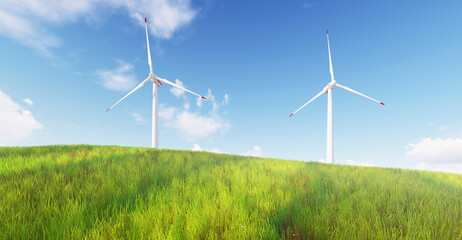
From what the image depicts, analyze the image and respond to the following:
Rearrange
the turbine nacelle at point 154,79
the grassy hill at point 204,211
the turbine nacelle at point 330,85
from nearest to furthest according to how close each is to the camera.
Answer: the grassy hill at point 204,211 < the turbine nacelle at point 330,85 < the turbine nacelle at point 154,79

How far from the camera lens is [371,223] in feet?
10.2

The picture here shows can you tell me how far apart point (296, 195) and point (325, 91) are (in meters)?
27.9

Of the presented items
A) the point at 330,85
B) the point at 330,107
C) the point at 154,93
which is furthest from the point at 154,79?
the point at 330,85

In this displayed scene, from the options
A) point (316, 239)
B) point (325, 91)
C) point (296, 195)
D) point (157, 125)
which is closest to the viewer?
point (316, 239)

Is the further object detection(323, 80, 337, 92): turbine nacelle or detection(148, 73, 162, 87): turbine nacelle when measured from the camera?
detection(148, 73, 162, 87): turbine nacelle

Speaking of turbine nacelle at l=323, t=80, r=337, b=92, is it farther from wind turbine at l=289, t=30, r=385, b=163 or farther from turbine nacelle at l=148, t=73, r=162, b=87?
turbine nacelle at l=148, t=73, r=162, b=87

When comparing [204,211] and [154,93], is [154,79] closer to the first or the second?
[154,93]

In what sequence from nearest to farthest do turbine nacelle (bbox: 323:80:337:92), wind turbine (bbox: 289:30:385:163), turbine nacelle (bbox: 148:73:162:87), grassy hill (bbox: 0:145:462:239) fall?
grassy hill (bbox: 0:145:462:239), wind turbine (bbox: 289:30:385:163), turbine nacelle (bbox: 323:80:337:92), turbine nacelle (bbox: 148:73:162:87)

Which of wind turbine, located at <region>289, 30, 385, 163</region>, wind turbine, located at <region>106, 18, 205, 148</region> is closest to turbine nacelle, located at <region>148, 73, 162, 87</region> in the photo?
wind turbine, located at <region>106, 18, 205, 148</region>

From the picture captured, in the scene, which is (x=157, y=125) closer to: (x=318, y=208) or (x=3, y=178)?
(x=3, y=178)

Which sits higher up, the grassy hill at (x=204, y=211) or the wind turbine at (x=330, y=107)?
the wind turbine at (x=330, y=107)

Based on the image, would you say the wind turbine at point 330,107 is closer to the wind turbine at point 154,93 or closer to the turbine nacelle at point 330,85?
the turbine nacelle at point 330,85

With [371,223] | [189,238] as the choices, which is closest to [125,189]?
[189,238]

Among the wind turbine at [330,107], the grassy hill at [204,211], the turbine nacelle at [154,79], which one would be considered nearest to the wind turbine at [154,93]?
the turbine nacelle at [154,79]
